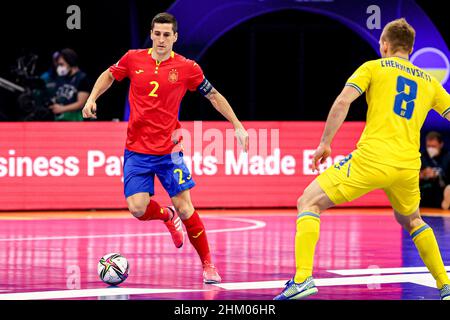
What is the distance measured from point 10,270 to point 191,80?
2709 millimetres

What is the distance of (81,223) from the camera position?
16.3m

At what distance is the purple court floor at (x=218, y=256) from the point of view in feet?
31.7

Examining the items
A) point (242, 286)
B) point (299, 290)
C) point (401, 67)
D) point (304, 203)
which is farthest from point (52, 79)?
point (299, 290)

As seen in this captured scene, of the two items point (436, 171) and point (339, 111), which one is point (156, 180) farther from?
point (339, 111)

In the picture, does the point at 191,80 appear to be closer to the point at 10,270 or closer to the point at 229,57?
the point at 10,270

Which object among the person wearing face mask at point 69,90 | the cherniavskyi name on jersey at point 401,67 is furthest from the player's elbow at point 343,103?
the person wearing face mask at point 69,90

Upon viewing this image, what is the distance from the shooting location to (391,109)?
28.7 feet

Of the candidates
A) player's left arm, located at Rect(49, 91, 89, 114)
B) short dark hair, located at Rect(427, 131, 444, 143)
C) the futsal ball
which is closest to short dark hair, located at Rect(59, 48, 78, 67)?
player's left arm, located at Rect(49, 91, 89, 114)

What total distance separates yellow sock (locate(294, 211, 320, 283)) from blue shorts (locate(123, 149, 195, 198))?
2010 mm

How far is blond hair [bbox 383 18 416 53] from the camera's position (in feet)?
29.1

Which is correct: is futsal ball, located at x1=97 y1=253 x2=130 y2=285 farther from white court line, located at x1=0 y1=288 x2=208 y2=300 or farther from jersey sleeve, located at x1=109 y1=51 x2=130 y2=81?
jersey sleeve, located at x1=109 y1=51 x2=130 y2=81

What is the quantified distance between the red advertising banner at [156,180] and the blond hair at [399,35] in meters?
9.70

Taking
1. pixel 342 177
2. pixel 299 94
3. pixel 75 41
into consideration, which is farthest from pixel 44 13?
→ pixel 342 177

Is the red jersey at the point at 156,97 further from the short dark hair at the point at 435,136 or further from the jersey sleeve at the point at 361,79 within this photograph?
the short dark hair at the point at 435,136
